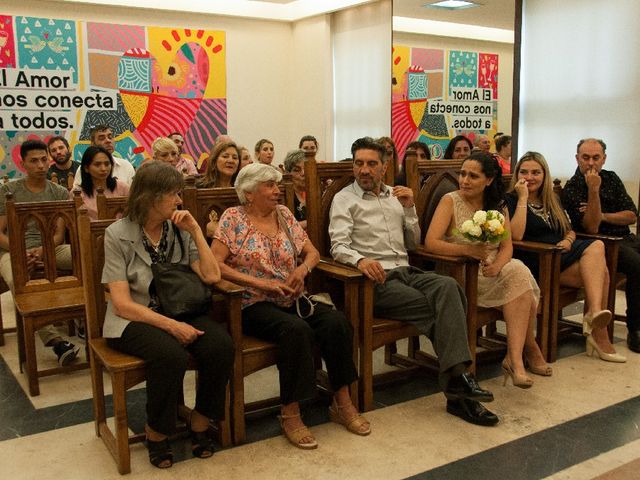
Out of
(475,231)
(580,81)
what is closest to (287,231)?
(475,231)

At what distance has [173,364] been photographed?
241 centimetres

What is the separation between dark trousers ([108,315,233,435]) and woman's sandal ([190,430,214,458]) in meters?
0.12

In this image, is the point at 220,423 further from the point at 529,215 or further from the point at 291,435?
the point at 529,215

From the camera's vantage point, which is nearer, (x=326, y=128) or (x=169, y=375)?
(x=169, y=375)

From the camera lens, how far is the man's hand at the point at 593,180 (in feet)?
13.2

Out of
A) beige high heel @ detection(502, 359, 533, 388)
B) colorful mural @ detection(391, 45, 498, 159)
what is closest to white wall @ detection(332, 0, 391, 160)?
colorful mural @ detection(391, 45, 498, 159)

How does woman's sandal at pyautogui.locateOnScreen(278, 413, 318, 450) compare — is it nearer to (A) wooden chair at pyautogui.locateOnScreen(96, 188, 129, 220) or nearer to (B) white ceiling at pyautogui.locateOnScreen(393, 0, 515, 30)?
(A) wooden chair at pyautogui.locateOnScreen(96, 188, 129, 220)

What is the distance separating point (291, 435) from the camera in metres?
2.72

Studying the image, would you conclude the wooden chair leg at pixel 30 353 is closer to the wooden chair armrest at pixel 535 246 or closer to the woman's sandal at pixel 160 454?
the woman's sandal at pixel 160 454

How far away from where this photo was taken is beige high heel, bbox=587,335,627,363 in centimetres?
370

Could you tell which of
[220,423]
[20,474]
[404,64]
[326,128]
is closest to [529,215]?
[220,423]

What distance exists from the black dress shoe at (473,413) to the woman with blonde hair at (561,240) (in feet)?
3.59

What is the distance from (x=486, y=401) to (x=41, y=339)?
2630mm

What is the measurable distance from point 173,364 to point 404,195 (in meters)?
1.51
